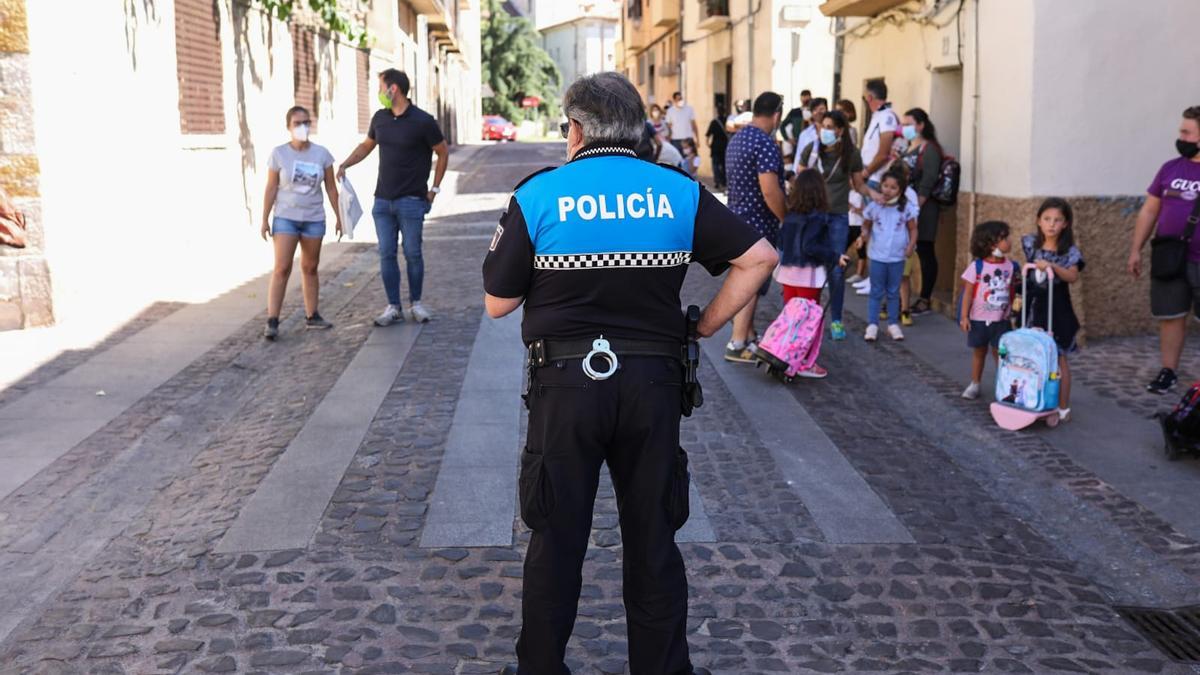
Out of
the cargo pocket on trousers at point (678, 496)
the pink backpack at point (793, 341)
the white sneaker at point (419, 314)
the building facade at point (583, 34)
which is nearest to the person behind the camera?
the cargo pocket on trousers at point (678, 496)

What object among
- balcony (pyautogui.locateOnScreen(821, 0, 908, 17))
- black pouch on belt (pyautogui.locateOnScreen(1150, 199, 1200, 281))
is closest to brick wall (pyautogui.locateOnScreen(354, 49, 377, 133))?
balcony (pyautogui.locateOnScreen(821, 0, 908, 17))

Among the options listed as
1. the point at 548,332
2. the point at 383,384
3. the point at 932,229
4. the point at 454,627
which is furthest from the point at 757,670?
the point at 932,229

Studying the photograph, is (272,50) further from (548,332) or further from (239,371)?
(548,332)

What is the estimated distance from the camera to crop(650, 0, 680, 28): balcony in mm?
31645

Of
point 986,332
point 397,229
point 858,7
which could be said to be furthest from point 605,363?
point 858,7

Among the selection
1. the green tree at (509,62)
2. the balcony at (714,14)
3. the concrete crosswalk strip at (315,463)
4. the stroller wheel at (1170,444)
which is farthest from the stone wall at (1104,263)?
the green tree at (509,62)

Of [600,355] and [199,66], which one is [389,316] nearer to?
[199,66]

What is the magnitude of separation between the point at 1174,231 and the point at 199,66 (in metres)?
10.3

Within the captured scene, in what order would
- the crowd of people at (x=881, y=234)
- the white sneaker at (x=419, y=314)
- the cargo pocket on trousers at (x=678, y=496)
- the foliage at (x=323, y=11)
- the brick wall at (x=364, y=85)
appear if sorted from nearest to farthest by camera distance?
the cargo pocket on trousers at (x=678, y=496), the crowd of people at (x=881, y=234), the white sneaker at (x=419, y=314), the foliage at (x=323, y=11), the brick wall at (x=364, y=85)

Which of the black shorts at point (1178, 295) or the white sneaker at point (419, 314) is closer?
the black shorts at point (1178, 295)

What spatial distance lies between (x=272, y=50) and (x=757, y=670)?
14640 mm

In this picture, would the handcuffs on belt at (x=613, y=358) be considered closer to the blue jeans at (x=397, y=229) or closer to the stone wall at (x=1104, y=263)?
the blue jeans at (x=397, y=229)

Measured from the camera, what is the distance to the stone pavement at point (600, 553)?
13.7ft

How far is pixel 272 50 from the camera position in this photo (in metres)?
16.8
